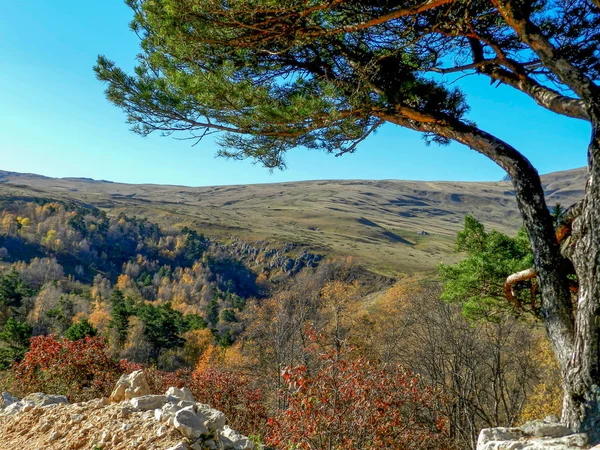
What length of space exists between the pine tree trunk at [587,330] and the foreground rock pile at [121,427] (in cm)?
299

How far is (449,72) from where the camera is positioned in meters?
5.48

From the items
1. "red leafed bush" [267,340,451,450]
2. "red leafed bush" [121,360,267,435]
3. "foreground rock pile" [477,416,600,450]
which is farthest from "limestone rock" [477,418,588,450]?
"red leafed bush" [121,360,267,435]

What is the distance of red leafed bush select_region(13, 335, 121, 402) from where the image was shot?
8.23 m

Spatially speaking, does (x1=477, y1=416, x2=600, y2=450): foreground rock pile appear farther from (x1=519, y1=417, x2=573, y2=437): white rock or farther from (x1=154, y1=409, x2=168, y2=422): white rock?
(x1=154, y1=409, x2=168, y2=422): white rock

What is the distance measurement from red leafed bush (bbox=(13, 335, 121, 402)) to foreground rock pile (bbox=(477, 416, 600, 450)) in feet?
25.1

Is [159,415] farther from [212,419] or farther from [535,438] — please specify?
[535,438]

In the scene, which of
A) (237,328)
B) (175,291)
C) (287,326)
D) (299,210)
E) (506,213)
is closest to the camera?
(287,326)

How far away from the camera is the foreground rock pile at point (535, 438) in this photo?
2750 mm

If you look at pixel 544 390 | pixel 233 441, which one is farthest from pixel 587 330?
pixel 544 390

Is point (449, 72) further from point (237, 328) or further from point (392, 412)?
point (237, 328)

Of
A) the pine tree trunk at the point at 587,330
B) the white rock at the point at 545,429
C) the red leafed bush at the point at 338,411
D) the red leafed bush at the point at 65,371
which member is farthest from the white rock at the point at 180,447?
the red leafed bush at the point at 65,371

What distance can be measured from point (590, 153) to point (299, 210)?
15489cm

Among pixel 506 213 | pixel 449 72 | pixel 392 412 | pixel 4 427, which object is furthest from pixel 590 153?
pixel 506 213

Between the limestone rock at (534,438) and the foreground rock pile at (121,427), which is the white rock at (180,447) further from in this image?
the limestone rock at (534,438)
